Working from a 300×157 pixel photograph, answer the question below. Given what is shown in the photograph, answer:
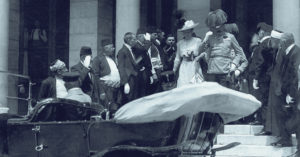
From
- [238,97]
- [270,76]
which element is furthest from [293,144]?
[238,97]

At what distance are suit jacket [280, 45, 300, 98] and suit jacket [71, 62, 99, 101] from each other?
14.2ft

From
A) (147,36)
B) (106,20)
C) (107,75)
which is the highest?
(106,20)

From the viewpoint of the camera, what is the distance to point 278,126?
1111 centimetres

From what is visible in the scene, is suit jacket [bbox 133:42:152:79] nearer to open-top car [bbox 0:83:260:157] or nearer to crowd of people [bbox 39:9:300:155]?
crowd of people [bbox 39:9:300:155]

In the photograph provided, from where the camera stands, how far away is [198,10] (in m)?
16.0

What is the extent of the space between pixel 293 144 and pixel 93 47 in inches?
305

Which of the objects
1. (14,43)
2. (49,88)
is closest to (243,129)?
(49,88)

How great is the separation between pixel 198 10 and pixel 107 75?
12.7ft

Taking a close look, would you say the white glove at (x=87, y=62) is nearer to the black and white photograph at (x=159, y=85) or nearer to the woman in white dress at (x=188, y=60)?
the black and white photograph at (x=159, y=85)

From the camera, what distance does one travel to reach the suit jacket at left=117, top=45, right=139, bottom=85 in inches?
508

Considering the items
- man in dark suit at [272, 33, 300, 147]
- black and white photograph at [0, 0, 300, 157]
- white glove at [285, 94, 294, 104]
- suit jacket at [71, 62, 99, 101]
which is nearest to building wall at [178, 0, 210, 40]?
black and white photograph at [0, 0, 300, 157]

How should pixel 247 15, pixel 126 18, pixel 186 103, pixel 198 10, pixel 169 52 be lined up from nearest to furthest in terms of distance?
pixel 186 103, pixel 169 52, pixel 126 18, pixel 198 10, pixel 247 15

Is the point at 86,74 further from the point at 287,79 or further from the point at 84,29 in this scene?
the point at 84,29

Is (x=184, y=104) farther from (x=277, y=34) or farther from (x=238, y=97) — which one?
(x=277, y=34)
